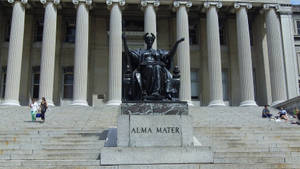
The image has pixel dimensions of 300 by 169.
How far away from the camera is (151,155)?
9.73 m

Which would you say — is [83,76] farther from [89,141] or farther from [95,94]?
[89,141]

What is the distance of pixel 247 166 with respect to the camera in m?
9.73

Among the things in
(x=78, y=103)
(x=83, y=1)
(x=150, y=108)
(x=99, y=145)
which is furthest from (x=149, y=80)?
(x=83, y=1)

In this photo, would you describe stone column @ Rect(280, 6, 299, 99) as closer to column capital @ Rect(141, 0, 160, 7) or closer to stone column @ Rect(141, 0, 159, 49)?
column capital @ Rect(141, 0, 160, 7)

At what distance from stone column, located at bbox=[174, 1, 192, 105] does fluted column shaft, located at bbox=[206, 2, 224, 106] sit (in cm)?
187

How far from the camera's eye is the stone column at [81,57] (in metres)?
27.0

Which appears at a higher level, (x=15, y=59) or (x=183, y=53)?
(x=183, y=53)

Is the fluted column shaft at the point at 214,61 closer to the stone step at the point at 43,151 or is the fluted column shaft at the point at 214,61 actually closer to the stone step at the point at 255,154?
the stone step at the point at 255,154

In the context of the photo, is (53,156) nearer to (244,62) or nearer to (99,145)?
(99,145)

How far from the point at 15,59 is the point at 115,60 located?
7909 millimetres

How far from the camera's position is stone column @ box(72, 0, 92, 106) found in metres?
27.0

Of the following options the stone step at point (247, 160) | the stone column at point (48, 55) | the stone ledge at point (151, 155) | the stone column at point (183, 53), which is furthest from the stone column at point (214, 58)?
the stone ledge at point (151, 155)

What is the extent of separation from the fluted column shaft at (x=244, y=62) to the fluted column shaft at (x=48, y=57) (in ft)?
50.8

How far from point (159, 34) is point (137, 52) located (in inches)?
911
